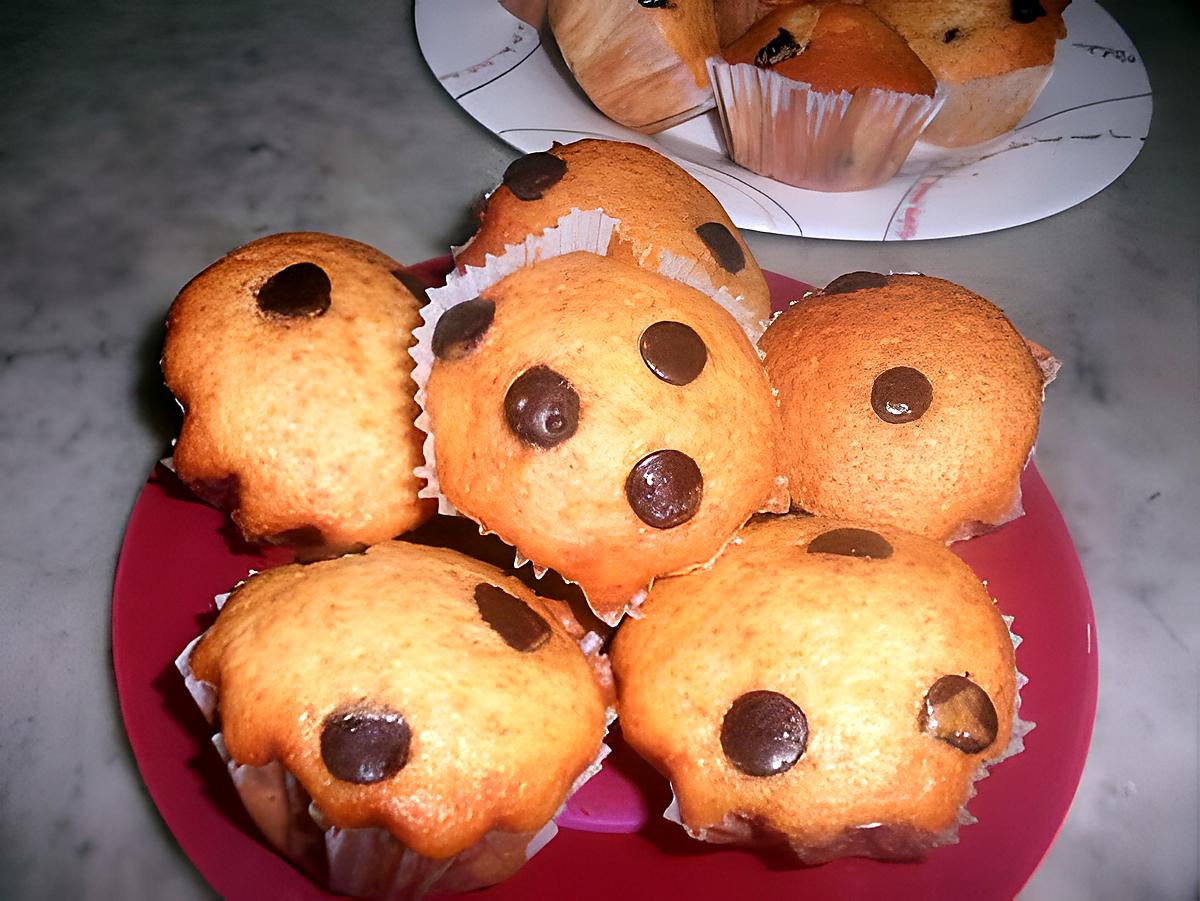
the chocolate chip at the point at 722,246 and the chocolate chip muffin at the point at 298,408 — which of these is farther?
the chocolate chip at the point at 722,246

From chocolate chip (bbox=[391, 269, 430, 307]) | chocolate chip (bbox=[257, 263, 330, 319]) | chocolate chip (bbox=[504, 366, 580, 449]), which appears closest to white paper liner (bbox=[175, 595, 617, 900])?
chocolate chip (bbox=[504, 366, 580, 449])

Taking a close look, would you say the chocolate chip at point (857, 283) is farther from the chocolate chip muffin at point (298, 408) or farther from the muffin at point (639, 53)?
the muffin at point (639, 53)

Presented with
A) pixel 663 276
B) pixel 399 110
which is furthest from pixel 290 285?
pixel 399 110

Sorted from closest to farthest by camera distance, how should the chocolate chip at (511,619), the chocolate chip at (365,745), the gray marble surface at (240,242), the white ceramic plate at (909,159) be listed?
the chocolate chip at (365,745), the chocolate chip at (511,619), the gray marble surface at (240,242), the white ceramic plate at (909,159)

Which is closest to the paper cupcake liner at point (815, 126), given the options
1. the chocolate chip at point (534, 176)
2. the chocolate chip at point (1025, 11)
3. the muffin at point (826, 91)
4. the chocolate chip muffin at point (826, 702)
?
the muffin at point (826, 91)

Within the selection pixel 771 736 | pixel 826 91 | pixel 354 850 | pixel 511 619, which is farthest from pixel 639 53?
pixel 354 850

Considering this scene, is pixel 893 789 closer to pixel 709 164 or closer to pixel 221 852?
pixel 221 852

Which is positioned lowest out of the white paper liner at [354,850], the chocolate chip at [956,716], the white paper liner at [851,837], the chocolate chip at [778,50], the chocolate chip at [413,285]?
the white paper liner at [851,837]

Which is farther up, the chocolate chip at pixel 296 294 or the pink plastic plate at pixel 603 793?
the chocolate chip at pixel 296 294

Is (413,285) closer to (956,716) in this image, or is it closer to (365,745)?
(365,745)
